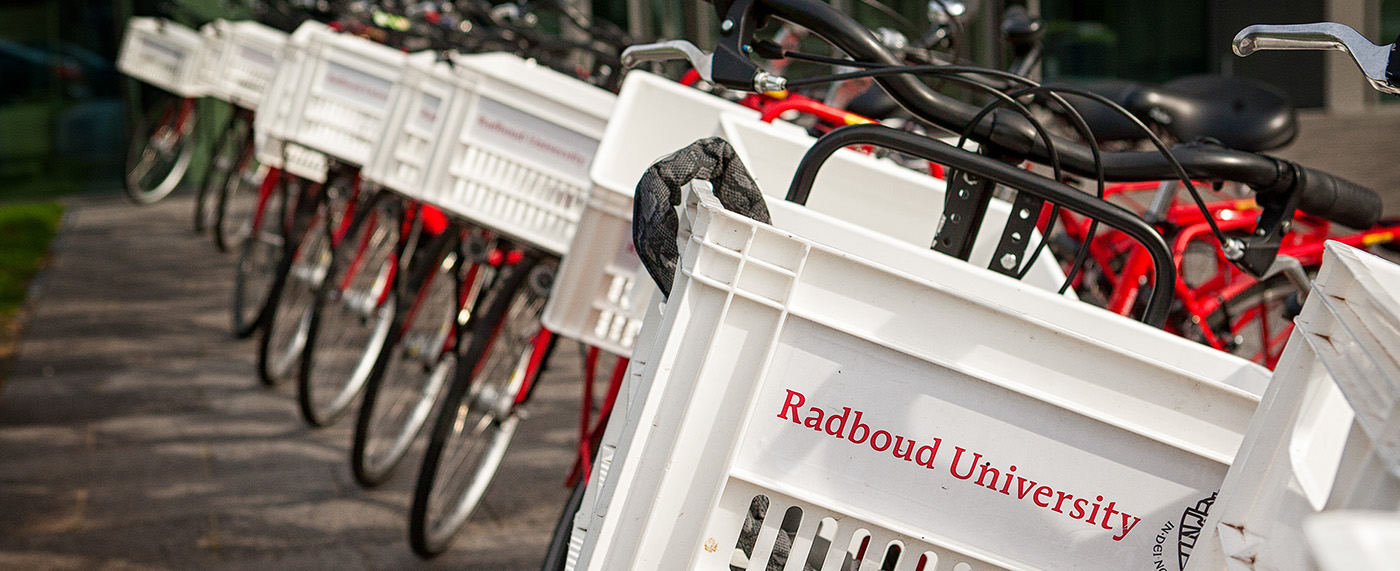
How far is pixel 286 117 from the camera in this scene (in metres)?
4.00

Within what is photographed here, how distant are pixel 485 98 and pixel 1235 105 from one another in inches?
67.1

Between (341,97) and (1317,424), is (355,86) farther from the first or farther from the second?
(1317,424)

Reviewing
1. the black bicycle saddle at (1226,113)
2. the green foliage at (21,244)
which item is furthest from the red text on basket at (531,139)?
the green foliage at (21,244)

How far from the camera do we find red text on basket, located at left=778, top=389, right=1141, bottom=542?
3.97 ft

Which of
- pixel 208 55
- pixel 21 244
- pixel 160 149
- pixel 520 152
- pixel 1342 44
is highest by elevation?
pixel 1342 44

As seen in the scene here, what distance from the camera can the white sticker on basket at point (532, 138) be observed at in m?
2.59

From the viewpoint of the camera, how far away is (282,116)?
4.07 meters

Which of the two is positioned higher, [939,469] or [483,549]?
[939,469]

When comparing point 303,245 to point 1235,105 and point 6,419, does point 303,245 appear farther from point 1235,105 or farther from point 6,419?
point 1235,105

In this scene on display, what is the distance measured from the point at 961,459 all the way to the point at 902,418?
0.07 metres

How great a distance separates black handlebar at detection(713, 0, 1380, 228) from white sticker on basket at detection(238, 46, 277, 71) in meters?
4.39

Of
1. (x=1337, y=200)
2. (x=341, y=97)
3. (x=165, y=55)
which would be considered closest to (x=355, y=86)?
(x=341, y=97)

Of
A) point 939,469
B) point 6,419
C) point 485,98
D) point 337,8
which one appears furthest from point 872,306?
point 337,8

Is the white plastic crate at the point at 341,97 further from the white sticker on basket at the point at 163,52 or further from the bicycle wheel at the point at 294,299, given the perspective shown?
the white sticker on basket at the point at 163,52
